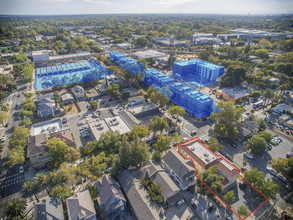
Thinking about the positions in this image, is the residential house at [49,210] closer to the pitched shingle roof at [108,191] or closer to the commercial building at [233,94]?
the pitched shingle roof at [108,191]

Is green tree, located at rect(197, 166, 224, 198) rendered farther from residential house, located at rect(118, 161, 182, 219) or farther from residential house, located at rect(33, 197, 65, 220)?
residential house, located at rect(33, 197, 65, 220)

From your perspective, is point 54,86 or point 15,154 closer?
point 15,154

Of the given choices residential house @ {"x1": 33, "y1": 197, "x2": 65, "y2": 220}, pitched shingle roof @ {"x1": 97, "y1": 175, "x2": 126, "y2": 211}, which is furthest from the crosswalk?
pitched shingle roof @ {"x1": 97, "y1": 175, "x2": 126, "y2": 211}

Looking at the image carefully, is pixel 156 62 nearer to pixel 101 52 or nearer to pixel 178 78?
pixel 178 78

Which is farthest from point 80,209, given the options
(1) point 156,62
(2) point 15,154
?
(1) point 156,62

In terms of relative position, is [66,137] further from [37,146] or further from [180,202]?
[180,202]

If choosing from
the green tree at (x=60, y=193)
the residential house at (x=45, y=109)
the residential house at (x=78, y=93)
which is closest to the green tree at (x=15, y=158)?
the green tree at (x=60, y=193)
